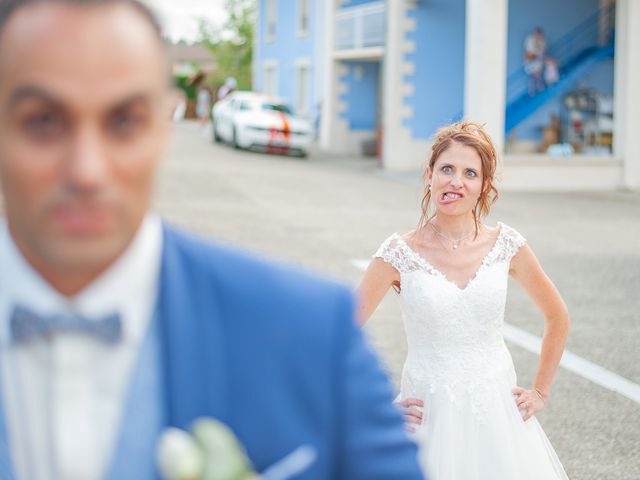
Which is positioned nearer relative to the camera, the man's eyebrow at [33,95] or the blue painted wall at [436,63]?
the man's eyebrow at [33,95]

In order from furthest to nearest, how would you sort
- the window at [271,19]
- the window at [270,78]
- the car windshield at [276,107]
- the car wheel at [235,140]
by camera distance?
1. the window at [271,19]
2. the window at [270,78]
3. the car wheel at [235,140]
4. the car windshield at [276,107]

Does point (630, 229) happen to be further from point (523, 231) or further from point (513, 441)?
point (513, 441)

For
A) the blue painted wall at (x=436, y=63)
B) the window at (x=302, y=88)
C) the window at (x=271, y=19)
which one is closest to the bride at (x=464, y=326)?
the blue painted wall at (x=436, y=63)

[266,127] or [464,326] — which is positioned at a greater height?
[266,127]

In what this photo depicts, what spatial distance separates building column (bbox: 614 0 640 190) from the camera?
2300cm

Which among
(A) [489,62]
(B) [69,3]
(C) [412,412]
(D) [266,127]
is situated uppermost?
(A) [489,62]

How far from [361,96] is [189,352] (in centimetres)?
3356

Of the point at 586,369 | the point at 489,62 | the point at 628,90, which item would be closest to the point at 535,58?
the point at 628,90

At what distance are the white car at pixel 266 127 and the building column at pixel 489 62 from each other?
7822 millimetres

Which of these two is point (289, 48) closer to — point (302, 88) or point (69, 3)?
point (302, 88)

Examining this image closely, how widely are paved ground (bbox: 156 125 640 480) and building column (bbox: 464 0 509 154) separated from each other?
1.91 m

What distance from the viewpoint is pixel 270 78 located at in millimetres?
43906

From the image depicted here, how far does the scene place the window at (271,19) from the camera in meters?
43.5

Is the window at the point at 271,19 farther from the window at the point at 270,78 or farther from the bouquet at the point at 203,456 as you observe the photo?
the bouquet at the point at 203,456
